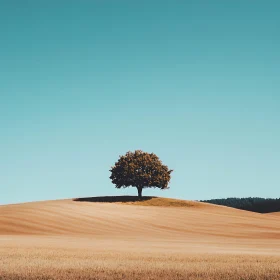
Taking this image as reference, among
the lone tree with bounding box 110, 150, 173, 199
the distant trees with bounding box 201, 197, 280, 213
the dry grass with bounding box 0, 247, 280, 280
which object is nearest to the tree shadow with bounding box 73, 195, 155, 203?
the lone tree with bounding box 110, 150, 173, 199

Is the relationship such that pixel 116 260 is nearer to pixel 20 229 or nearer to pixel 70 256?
pixel 70 256

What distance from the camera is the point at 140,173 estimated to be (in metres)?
106

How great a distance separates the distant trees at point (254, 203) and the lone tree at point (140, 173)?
62.9 meters

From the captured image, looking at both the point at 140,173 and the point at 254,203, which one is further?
the point at 254,203

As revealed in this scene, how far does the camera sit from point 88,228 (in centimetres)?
5125

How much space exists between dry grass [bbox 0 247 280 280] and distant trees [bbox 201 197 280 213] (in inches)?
5575

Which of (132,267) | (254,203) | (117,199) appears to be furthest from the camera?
(254,203)

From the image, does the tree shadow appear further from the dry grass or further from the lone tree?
the dry grass

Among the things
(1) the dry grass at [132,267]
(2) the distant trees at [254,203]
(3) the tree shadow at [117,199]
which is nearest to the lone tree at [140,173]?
(3) the tree shadow at [117,199]

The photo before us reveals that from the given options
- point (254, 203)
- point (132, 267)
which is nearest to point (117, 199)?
point (132, 267)

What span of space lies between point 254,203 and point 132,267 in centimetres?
16799

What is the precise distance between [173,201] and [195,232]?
47.0 metres

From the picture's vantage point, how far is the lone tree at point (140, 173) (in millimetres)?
105812

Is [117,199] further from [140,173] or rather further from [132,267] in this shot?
[132,267]
